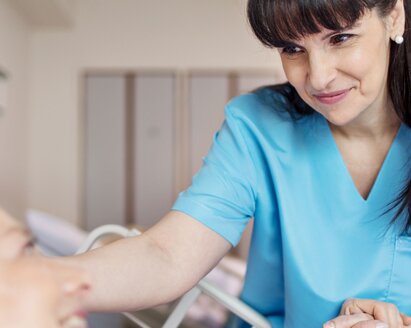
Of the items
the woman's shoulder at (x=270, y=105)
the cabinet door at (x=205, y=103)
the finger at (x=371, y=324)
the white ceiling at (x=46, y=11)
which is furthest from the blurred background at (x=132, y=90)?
the finger at (x=371, y=324)

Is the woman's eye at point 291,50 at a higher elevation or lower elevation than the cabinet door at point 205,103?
higher

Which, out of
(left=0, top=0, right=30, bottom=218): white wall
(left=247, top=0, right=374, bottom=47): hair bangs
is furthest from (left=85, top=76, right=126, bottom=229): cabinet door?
(left=247, top=0, right=374, bottom=47): hair bangs

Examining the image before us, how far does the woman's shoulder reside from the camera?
3.53ft

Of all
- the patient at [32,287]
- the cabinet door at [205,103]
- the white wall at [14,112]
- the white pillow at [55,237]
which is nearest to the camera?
the patient at [32,287]

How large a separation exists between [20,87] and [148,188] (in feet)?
4.33

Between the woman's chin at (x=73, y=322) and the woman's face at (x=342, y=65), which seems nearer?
the woman's chin at (x=73, y=322)

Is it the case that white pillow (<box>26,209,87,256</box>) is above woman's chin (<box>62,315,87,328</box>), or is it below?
below

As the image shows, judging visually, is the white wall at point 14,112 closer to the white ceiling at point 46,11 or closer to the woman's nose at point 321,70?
the white ceiling at point 46,11

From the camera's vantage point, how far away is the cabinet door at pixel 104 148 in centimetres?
439

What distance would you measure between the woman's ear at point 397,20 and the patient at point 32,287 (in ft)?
2.35

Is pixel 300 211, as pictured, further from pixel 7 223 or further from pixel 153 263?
pixel 7 223

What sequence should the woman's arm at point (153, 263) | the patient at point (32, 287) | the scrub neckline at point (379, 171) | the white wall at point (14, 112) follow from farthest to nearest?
the white wall at point (14, 112) → the scrub neckline at point (379, 171) → the woman's arm at point (153, 263) → the patient at point (32, 287)

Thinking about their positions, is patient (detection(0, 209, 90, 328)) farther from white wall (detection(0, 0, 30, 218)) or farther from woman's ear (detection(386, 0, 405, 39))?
white wall (detection(0, 0, 30, 218))

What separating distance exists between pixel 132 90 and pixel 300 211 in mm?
3559
